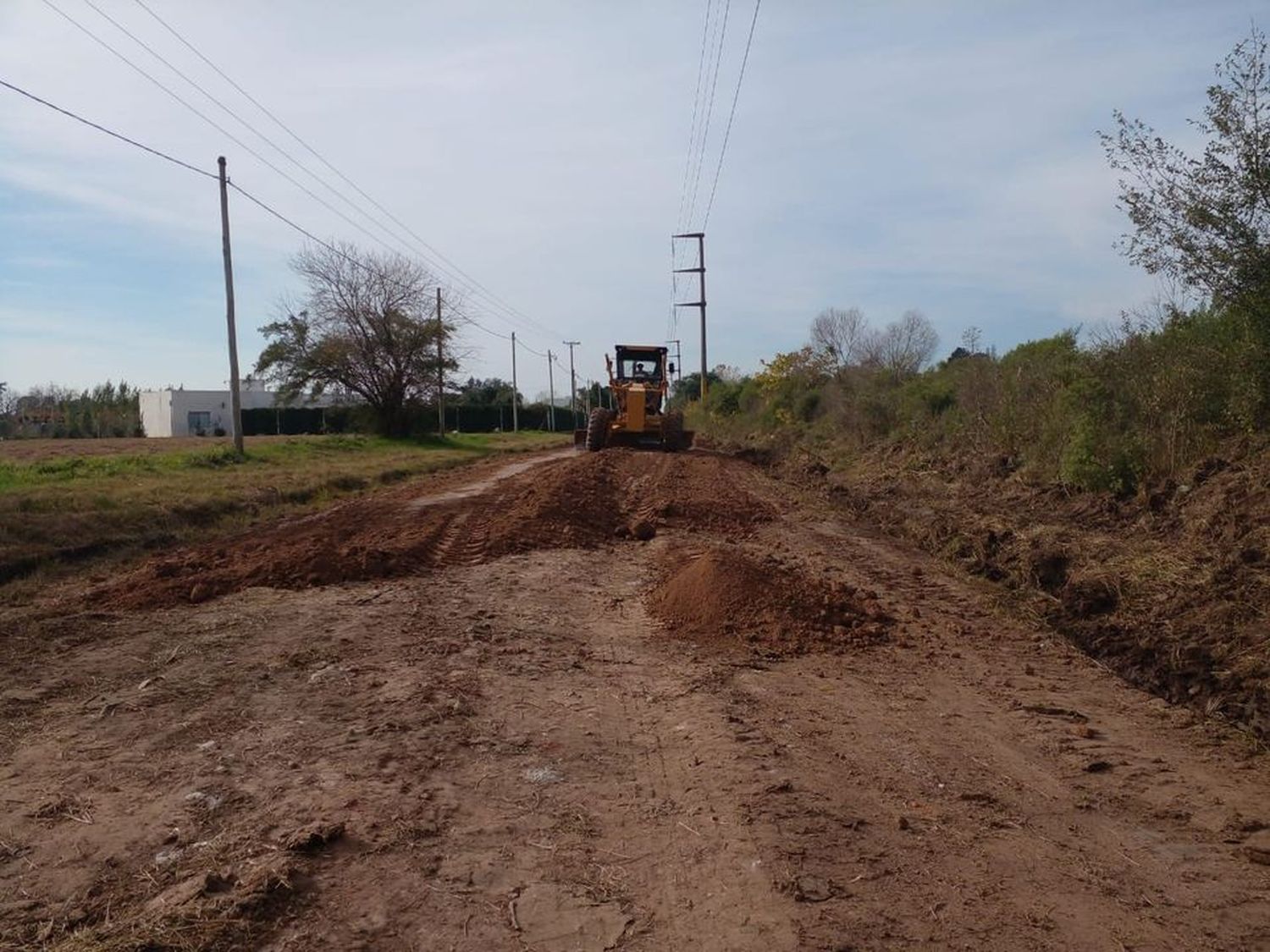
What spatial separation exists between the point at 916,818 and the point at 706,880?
3.85 ft

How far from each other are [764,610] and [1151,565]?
3.95 m

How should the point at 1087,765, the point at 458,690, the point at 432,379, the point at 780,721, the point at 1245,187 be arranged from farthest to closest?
the point at 432,379
the point at 1245,187
the point at 458,690
the point at 780,721
the point at 1087,765

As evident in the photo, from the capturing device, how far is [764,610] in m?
8.36

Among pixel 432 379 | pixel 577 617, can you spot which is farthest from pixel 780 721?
pixel 432 379

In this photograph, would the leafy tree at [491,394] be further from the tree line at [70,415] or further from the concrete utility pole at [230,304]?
the concrete utility pole at [230,304]

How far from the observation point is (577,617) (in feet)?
28.5

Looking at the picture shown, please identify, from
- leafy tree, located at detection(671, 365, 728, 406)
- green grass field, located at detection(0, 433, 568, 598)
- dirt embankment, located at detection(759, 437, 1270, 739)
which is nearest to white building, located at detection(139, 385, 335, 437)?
leafy tree, located at detection(671, 365, 728, 406)

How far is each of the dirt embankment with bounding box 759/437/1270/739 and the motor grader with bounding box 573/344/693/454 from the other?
604 inches

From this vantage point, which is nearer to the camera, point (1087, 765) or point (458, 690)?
point (1087, 765)

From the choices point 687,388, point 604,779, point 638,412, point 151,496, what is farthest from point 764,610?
point 687,388

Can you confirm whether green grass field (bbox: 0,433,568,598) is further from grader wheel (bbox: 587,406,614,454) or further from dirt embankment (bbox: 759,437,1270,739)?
dirt embankment (bbox: 759,437,1270,739)

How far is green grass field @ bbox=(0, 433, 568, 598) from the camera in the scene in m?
12.6

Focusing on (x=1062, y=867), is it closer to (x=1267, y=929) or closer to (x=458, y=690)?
(x=1267, y=929)

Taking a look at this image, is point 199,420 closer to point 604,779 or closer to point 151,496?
point 151,496
